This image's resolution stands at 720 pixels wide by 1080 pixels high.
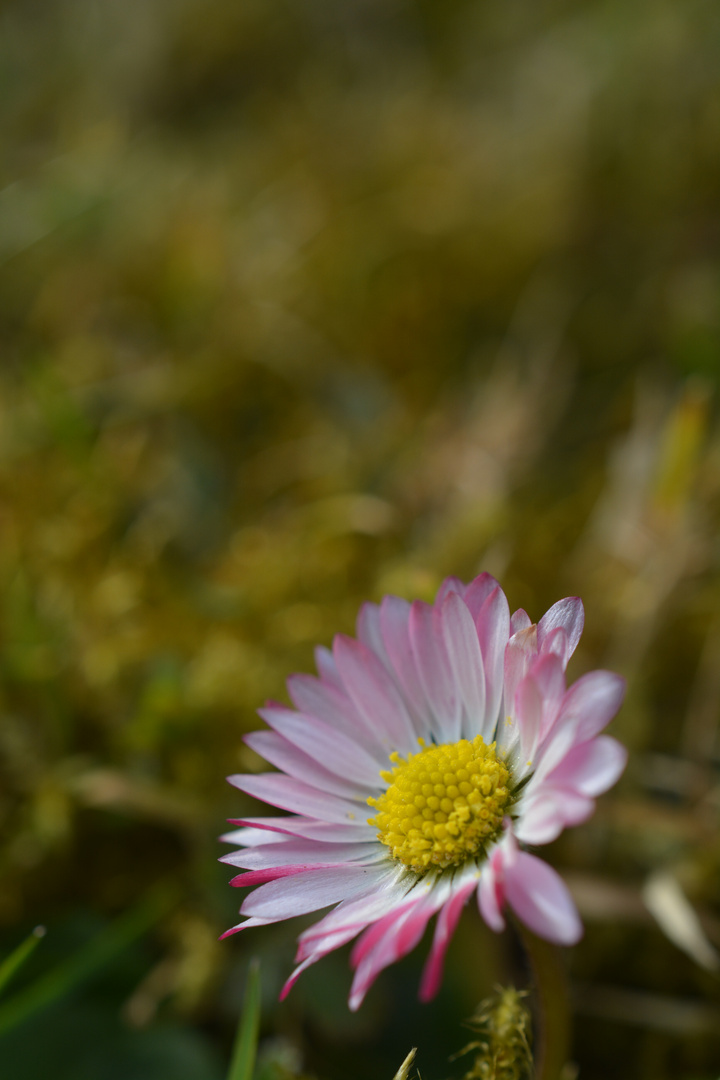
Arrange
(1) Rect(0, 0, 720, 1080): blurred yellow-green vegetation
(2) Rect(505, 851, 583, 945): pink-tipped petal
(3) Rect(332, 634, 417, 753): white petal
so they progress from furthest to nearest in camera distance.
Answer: (1) Rect(0, 0, 720, 1080): blurred yellow-green vegetation → (3) Rect(332, 634, 417, 753): white petal → (2) Rect(505, 851, 583, 945): pink-tipped petal

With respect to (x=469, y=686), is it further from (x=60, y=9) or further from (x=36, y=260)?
(x=60, y=9)

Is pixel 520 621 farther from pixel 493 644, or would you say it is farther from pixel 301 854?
pixel 301 854

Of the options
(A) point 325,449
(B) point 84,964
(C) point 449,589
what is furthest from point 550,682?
(A) point 325,449

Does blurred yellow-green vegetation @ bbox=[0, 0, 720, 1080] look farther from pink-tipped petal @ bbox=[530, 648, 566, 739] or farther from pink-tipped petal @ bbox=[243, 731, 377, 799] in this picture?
pink-tipped petal @ bbox=[530, 648, 566, 739]

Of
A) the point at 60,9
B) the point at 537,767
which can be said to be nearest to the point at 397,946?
the point at 537,767

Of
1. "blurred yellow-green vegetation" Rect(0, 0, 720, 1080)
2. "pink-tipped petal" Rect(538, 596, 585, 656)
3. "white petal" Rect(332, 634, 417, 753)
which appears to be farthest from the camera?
"blurred yellow-green vegetation" Rect(0, 0, 720, 1080)

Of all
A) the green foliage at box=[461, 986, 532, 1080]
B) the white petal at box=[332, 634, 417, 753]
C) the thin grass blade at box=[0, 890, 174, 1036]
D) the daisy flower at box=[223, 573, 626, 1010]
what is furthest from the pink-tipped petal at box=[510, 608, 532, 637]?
the thin grass blade at box=[0, 890, 174, 1036]

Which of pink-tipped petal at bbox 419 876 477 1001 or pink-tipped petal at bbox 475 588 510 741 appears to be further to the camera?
pink-tipped petal at bbox 475 588 510 741


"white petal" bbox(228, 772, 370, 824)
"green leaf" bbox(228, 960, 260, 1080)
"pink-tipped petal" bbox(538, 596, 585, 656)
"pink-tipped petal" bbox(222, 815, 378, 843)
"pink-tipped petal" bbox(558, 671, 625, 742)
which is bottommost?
"green leaf" bbox(228, 960, 260, 1080)

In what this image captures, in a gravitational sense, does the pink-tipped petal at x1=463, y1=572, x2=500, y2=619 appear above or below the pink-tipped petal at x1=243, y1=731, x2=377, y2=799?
above
